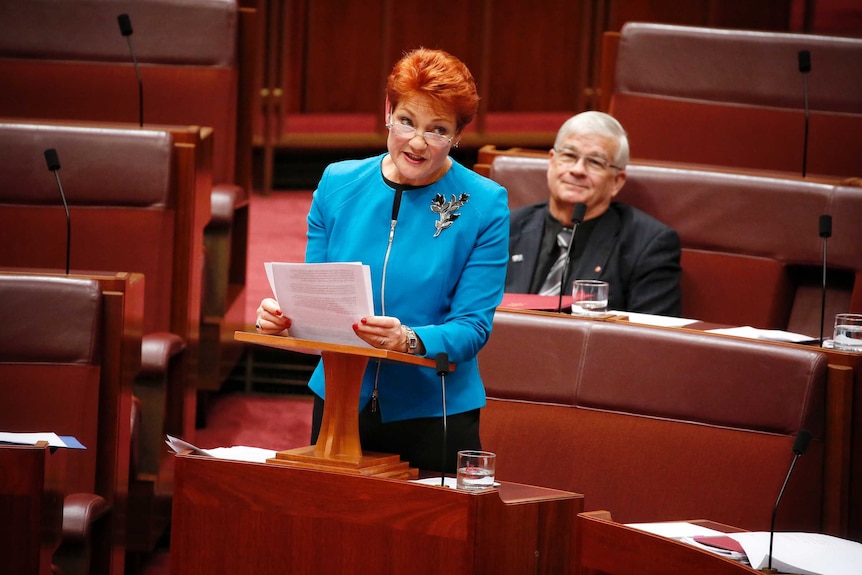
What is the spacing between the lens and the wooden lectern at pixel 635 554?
2.66 ft

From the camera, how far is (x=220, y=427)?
1809 millimetres

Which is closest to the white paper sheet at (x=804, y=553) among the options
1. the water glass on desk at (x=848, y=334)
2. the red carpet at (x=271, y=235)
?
the water glass on desk at (x=848, y=334)

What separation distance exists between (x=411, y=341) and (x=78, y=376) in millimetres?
512

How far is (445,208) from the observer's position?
94 cm

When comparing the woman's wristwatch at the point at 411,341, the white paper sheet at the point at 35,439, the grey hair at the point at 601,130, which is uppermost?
the grey hair at the point at 601,130

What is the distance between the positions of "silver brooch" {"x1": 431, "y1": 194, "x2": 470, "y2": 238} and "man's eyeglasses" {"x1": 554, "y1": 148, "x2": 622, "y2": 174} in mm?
642

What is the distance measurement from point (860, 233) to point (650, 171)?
0.27 meters

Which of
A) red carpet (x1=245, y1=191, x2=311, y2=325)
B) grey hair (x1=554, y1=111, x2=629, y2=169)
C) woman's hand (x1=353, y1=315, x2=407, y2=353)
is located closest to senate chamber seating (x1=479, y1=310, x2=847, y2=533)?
grey hair (x1=554, y1=111, x2=629, y2=169)

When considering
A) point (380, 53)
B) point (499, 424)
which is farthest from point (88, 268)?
point (380, 53)

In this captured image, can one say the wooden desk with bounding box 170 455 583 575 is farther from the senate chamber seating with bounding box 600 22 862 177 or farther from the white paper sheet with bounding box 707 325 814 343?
the senate chamber seating with bounding box 600 22 862 177

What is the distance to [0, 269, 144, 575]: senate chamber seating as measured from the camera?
125cm

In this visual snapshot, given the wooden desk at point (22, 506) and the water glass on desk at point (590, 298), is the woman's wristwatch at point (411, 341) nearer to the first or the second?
the wooden desk at point (22, 506)

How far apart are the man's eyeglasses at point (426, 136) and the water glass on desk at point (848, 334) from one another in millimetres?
529

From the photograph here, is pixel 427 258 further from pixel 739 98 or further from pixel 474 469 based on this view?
pixel 739 98
